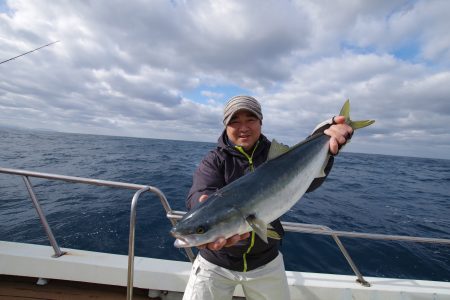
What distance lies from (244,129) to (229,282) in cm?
180

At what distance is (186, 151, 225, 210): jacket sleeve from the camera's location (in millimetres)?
2910

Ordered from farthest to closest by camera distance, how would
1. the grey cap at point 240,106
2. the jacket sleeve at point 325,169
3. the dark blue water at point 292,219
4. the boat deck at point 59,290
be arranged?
1. the dark blue water at point 292,219
2. the boat deck at point 59,290
3. the jacket sleeve at point 325,169
4. the grey cap at point 240,106

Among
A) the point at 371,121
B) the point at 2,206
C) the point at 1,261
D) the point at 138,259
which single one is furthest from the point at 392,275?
the point at 2,206

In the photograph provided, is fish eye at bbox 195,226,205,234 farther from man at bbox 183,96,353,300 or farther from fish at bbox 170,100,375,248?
man at bbox 183,96,353,300

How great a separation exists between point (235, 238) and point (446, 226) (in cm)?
1551

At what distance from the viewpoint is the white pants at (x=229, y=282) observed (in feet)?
9.46

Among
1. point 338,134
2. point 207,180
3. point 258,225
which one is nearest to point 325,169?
point 338,134

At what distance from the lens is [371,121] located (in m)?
3.12

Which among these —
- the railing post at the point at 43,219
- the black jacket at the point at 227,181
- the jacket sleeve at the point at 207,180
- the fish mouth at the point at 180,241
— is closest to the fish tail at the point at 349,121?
the black jacket at the point at 227,181

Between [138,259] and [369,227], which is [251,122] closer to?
[138,259]

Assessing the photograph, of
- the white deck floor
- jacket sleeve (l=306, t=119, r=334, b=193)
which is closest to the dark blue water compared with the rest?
the white deck floor

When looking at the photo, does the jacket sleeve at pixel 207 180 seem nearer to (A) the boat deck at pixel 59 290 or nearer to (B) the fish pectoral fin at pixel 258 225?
(B) the fish pectoral fin at pixel 258 225

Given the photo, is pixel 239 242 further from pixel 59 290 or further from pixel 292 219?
pixel 292 219

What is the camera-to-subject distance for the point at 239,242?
285cm
